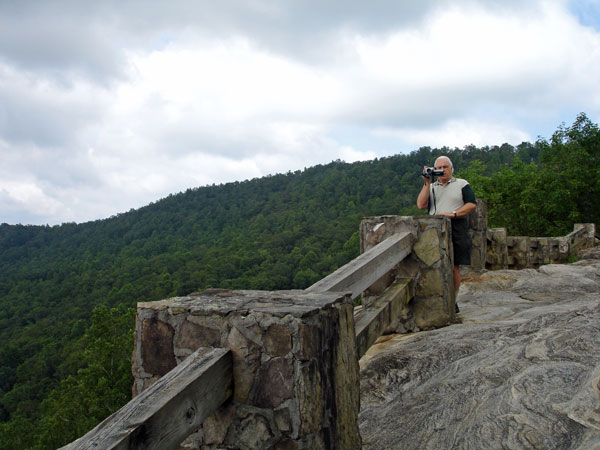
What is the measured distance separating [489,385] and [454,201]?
1957 mm

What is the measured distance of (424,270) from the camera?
3.90 m

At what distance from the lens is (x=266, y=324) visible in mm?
1591

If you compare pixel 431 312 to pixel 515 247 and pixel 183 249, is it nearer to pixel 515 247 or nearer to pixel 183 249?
pixel 515 247

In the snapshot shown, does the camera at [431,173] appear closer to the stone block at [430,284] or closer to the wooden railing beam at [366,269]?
the wooden railing beam at [366,269]

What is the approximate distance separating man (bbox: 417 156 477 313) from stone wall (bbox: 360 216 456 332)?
182 millimetres

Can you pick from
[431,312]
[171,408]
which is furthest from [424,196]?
[171,408]

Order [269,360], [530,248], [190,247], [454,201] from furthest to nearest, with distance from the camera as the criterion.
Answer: [190,247], [530,248], [454,201], [269,360]

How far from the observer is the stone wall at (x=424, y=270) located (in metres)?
3.83

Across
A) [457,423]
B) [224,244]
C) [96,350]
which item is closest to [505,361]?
[457,423]

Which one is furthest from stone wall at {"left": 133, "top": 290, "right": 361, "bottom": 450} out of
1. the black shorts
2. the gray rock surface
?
the black shorts

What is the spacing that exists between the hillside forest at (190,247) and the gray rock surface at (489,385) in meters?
16.2

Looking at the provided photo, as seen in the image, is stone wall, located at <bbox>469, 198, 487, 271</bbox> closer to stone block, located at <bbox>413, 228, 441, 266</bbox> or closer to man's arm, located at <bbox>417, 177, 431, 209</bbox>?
man's arm, located at <bbox>417, 177, 431, 209</bbox>

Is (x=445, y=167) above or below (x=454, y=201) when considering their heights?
above

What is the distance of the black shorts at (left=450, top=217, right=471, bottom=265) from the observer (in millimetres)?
4074
